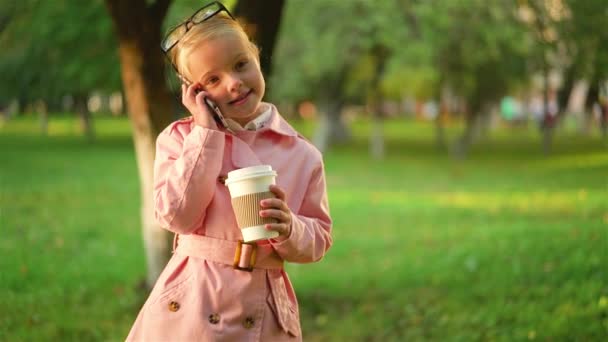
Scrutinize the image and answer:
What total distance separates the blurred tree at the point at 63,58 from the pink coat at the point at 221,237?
15.7 meters

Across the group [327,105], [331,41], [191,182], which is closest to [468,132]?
[327,105]

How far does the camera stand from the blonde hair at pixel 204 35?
262cm

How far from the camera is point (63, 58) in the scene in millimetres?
29875

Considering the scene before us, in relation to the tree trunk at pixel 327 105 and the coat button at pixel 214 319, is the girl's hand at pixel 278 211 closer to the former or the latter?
the coat button at pixel 214 319

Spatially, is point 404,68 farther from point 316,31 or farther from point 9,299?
point 9,299

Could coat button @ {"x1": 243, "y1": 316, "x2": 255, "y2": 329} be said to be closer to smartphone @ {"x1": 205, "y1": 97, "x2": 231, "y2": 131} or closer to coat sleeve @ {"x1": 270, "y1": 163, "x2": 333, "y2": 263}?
coat sleeve @ {"x1": 270, "y1": 163, "x2": 333, "y2": 263}

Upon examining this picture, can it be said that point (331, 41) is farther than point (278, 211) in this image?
Yes

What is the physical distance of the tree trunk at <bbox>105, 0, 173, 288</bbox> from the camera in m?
6.31

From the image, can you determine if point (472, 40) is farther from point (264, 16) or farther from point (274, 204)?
point (274, 204)

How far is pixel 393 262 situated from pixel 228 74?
731 cm

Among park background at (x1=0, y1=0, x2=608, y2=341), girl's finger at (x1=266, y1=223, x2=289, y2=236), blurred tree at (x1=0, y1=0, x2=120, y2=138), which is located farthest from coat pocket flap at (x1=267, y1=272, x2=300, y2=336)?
blurred tree at (x1=0, y1=0, x2=120, y2=138)

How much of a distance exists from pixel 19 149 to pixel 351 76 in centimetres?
1265

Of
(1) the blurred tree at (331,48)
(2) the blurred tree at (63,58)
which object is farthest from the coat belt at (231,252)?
(1) the blurred tree at (331,48)

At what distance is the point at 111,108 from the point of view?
67.5 metres
